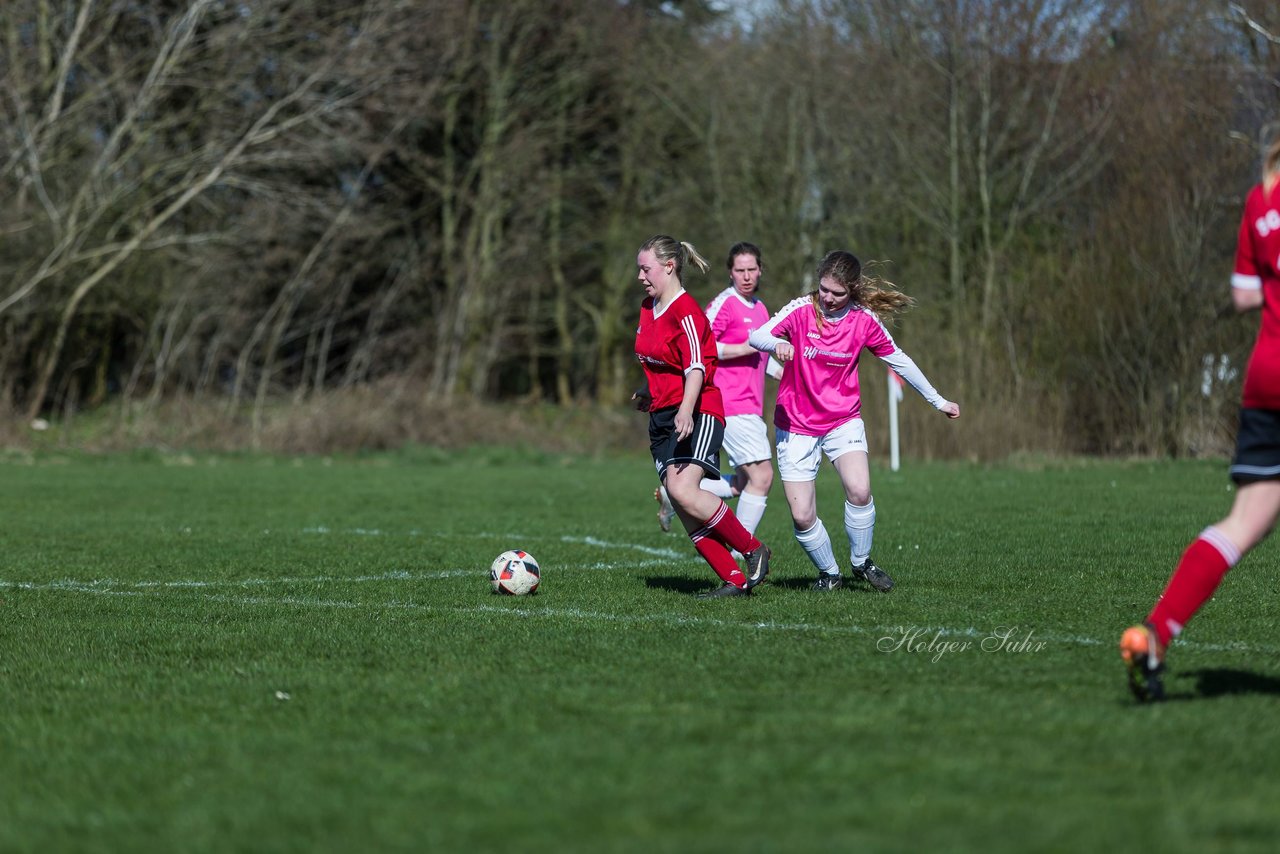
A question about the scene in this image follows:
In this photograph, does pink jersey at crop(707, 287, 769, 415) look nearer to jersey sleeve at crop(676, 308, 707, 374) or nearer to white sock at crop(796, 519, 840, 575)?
white sock at crop(796, 519, 840, 575)

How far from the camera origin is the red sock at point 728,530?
8.14 meters

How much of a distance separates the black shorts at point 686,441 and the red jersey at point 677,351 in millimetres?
49

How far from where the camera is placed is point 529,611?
7602 millimetres

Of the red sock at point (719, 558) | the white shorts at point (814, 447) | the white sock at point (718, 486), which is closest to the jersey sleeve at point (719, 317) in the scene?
the white sock at point (718, 486)

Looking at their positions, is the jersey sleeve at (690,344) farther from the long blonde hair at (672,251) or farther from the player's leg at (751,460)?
the player's leg at (751,460)

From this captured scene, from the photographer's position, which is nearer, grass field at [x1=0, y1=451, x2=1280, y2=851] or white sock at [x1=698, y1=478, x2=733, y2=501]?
grass field at [x1=0, y1=451, x2=1280, y2=851]

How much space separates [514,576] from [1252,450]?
4219 millimetres

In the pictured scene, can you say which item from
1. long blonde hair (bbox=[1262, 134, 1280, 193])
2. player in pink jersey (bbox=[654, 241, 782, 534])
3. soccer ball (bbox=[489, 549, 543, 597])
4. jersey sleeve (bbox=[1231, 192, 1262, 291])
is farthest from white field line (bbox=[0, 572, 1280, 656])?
player in pink jersey (bbox=[654, 241, 782, 534])

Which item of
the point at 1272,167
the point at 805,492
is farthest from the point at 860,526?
the point at 1272,167

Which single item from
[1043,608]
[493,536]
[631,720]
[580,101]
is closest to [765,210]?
[580,101]

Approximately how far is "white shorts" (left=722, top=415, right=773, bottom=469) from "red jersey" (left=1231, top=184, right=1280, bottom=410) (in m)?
4.63

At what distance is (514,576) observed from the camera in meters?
8.28

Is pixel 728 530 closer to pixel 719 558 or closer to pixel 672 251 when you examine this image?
pixel 719 558

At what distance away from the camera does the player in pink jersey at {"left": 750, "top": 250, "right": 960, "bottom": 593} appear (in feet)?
27.4
